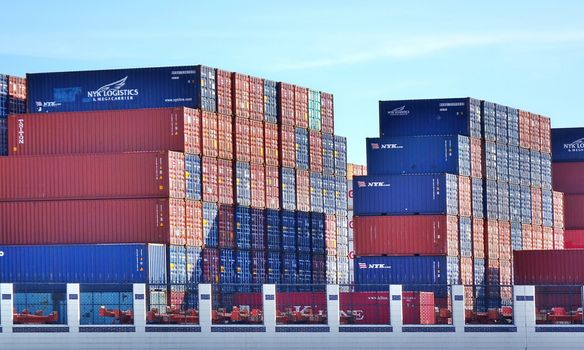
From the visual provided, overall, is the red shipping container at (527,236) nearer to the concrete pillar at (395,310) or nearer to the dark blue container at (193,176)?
the dark blue container at (193,176)

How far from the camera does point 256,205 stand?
10806cm

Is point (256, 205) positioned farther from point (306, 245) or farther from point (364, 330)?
point (364, 330)

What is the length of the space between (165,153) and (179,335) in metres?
11.0

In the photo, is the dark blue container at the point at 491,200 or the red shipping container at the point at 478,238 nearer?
the red shipping container at the point at 478,238

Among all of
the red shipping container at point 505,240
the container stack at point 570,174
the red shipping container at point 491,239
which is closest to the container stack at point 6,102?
the red shipping container at point 491,239

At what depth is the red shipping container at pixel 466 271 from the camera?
10806 cm

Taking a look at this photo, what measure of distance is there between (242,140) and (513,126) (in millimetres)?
20649

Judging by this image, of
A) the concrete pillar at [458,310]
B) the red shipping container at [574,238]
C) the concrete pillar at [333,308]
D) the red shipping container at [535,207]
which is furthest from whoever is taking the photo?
the red shipping container at [574,238]

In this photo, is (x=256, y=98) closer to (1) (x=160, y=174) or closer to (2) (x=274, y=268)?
(2) (x=274, y=268)

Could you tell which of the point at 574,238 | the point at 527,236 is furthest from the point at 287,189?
the point at 574,238

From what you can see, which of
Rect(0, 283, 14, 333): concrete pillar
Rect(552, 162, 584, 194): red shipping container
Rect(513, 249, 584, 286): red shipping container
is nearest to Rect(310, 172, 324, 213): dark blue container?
Rect(513, 249, 584, 286): red shipping container

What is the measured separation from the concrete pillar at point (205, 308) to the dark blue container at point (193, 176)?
9.41m

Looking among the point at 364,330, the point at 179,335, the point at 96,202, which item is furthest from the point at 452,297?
the point at 96,202

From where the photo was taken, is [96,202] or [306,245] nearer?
→ [96,202]
